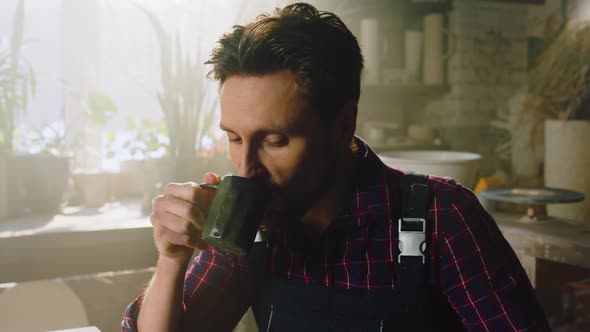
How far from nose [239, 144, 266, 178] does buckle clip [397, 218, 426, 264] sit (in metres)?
0.32

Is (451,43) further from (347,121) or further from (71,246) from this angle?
(347,121)

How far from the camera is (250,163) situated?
1127mm

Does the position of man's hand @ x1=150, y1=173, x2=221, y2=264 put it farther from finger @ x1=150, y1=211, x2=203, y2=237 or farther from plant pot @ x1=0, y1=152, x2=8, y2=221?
plant pot @ x1=0, y1=152, x2=8, y2=221

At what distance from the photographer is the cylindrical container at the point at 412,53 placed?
3826 mm

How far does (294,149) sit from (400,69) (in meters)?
2.78

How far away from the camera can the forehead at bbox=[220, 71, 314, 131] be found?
3.76ft

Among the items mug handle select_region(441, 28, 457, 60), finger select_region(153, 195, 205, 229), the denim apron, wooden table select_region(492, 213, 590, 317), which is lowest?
wooden table select_region(492, 213, 590, 317)

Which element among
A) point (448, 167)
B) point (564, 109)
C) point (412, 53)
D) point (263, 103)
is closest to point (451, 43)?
point (412, 53)

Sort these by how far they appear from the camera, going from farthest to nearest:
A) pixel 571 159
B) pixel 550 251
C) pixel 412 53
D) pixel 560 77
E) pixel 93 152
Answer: pixel 412 53
pixel 560 77
pixel 571 159
pixel 93 152
pixel 550 251

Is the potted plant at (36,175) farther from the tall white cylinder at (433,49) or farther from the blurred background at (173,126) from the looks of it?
the tall white cylinder at (433,49)

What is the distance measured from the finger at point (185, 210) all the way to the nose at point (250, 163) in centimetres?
13

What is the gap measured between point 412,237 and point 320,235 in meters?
0.20

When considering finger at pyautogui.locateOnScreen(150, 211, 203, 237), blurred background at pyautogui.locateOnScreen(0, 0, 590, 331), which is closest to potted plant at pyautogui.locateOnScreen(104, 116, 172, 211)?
blurred background at pyautogui.locateOnScreen(0, 0, 590, 331)

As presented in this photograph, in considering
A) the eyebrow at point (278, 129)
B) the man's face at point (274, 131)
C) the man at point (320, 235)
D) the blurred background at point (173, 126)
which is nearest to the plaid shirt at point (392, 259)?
the man at point (320, 235)
